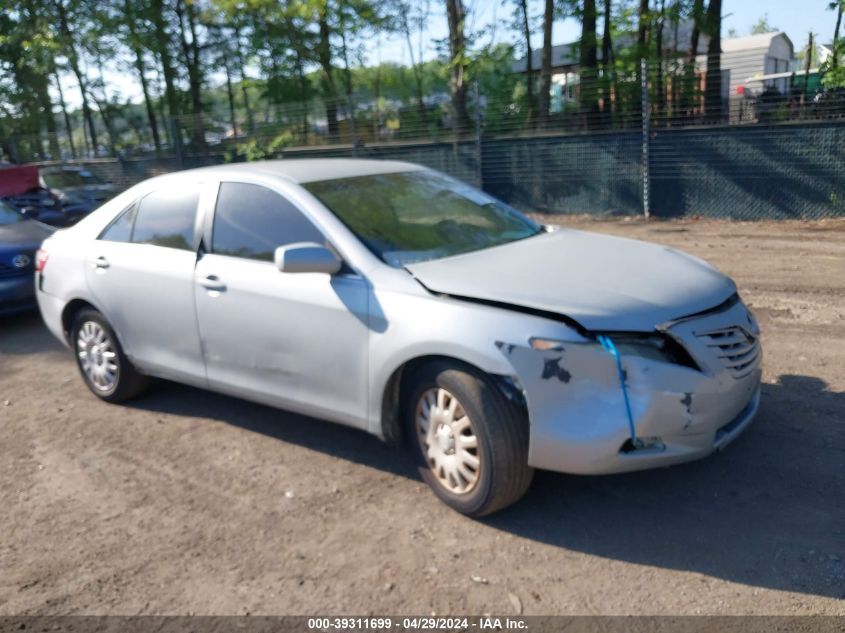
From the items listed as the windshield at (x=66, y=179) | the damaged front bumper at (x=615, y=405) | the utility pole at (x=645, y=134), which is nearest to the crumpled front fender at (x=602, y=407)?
the damaged front bumper at (x=615, y=405)

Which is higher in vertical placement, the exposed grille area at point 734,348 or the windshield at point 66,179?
the windshield at point 66,179

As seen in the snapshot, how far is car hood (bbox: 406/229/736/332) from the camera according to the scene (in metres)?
3.50

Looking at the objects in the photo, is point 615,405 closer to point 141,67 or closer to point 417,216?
point 417,216

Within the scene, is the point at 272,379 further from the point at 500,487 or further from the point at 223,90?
the point at 223,90

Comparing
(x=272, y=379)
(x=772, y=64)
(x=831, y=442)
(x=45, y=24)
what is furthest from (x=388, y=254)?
(x=772, y=64)

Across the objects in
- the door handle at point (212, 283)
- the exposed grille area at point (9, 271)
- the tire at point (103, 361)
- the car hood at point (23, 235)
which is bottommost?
the tire at point (103, 361)

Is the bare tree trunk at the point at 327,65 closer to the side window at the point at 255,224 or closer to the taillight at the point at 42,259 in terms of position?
the taillight at the point at 42,259

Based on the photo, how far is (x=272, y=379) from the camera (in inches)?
175

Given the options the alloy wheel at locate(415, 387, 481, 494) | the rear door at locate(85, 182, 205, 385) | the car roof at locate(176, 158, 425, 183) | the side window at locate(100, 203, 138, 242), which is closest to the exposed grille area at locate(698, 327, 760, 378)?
the alloy wheel at locate(415, 387, 481, 494)

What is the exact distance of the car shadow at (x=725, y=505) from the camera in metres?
3.36

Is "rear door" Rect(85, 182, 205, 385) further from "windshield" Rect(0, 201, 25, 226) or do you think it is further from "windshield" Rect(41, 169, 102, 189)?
"windshield" Rect(41, 169, 102, 189)

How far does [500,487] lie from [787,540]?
1.27 m

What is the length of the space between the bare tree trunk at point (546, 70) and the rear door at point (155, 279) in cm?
1021

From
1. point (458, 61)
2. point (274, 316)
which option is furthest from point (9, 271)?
point (458, 61)
